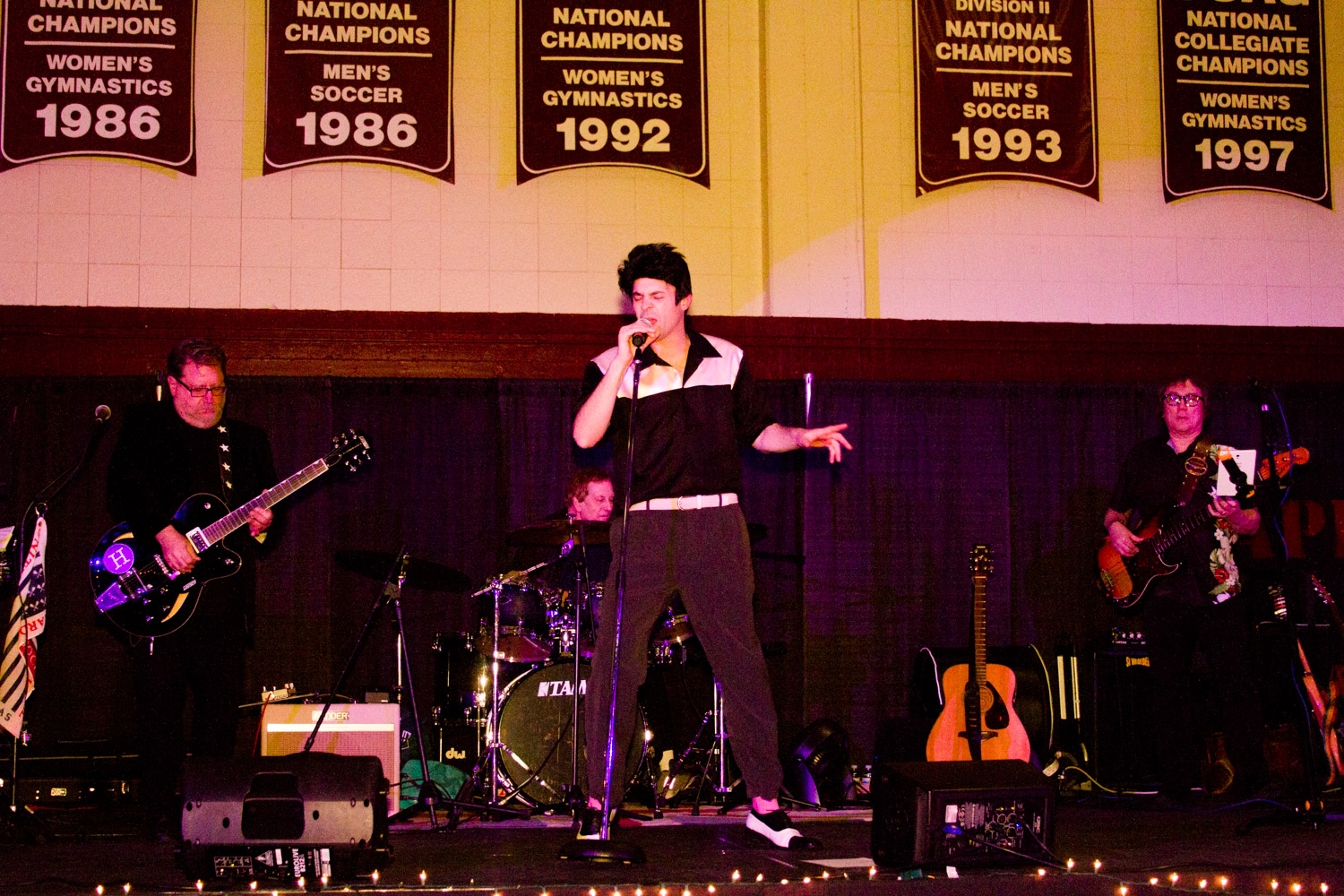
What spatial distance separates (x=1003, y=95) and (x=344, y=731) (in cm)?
515

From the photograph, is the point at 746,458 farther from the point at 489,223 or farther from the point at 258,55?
the point at 258,55

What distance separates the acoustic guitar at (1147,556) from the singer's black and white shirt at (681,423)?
8.19 feet

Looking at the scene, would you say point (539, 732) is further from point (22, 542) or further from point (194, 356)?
point (22, 542)

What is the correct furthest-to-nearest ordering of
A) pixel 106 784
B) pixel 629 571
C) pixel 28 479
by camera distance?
pixel 28 479, pixel 106 784, pixel 629 571

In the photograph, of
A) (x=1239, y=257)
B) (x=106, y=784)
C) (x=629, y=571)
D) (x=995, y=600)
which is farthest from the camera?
(x=1239, y=257)

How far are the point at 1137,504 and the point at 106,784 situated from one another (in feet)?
16.1

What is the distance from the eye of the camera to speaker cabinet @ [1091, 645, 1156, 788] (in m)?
6.40

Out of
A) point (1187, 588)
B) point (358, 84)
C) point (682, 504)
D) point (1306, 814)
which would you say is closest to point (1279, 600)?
point (1187, 588)

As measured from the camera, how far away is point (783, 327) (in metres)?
7.12

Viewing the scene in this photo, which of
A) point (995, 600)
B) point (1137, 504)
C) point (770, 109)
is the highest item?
point (770, 109)

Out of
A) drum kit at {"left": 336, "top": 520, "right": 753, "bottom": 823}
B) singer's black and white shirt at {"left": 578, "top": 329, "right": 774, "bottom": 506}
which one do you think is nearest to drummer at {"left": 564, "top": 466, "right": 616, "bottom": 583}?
drum kit at {"left": 336, "top": 520, "right": 753, "bottom": 823}

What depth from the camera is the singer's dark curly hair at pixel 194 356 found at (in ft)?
16.5

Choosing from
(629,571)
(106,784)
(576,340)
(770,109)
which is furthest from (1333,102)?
(106,784)

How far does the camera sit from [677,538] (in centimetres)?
406
